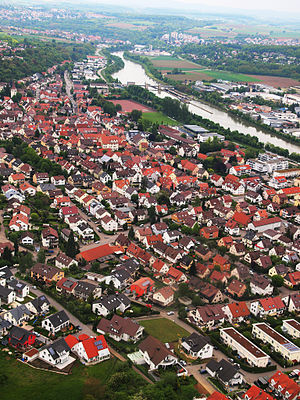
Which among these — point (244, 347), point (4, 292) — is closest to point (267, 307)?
point (244, 347)

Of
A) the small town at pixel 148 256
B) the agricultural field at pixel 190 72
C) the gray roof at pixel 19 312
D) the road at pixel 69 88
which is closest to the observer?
the small town at pixel 148 256

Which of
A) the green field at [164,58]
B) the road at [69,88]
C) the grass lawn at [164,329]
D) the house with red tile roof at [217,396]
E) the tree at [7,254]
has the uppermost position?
the green field at [164,58]

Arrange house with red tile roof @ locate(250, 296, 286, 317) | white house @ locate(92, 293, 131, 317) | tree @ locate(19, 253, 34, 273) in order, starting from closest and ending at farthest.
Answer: white house @ locate(92, 293, 131, 317) → house with red tile roof @ locate(250, 296, 286, 317) → tree @ locate(19, 253, 34, 273)

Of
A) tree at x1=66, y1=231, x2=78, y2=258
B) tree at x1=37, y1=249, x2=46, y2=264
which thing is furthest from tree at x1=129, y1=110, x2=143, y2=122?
tree at x1=37, y1=249, x2=46, y2=264

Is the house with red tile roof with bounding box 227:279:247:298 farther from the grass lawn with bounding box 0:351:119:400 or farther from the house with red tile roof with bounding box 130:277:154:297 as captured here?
the grass lawn with bounding box 0:351:119:400

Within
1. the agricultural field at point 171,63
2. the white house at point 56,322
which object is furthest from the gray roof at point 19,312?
the agricultural field at point 171,63

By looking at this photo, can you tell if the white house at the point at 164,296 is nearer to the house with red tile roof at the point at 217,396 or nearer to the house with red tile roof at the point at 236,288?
the house with red tile roof at the point at 236,288
